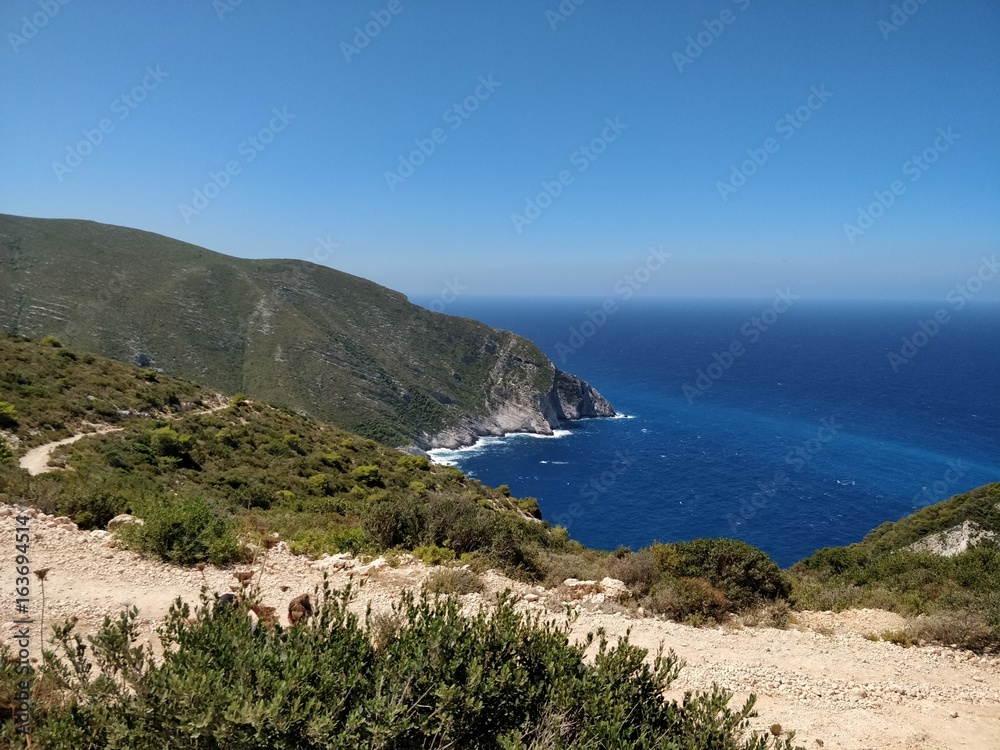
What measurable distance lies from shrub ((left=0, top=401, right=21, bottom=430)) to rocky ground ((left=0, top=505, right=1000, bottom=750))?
13.8 m

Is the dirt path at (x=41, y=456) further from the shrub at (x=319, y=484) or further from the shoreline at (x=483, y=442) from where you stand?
the shoreline at (x=483, y=442)

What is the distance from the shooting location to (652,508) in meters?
58.9

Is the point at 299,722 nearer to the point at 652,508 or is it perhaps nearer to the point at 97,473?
the point at 97,473

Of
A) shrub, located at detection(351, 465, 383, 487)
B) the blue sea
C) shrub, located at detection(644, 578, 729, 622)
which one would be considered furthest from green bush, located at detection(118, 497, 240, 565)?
the blue sea

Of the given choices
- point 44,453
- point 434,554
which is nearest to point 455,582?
point 434,554

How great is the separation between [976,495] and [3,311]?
95294 mm

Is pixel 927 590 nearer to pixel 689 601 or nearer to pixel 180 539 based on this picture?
pixel 689 601

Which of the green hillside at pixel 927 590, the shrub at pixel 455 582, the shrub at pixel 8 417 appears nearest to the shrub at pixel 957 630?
the green hillside at pixel 927 590

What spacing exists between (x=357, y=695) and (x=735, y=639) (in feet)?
22.0

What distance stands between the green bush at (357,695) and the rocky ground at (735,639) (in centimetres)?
201

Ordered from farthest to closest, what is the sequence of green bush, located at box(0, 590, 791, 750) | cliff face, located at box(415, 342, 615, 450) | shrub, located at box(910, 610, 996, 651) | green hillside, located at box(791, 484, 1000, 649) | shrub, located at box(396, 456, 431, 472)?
1. cliff face, located at box(415, 342, 615, 450)
2. shrub, located at box(396, 456, 431, 472)
3. green hillside, located at box(791, 484, 1000, 649)
4. shrub, located at box(910, 610, 996, 651)
5. green bush, located at box(0, 590, 791, 750)

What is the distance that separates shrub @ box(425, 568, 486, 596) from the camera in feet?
26.9

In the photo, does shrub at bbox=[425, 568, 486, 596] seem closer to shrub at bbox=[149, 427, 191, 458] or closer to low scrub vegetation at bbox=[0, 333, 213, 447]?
shrub at bbox=[149, 427, 191, 458]

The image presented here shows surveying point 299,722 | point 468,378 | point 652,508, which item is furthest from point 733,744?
point 468,378
